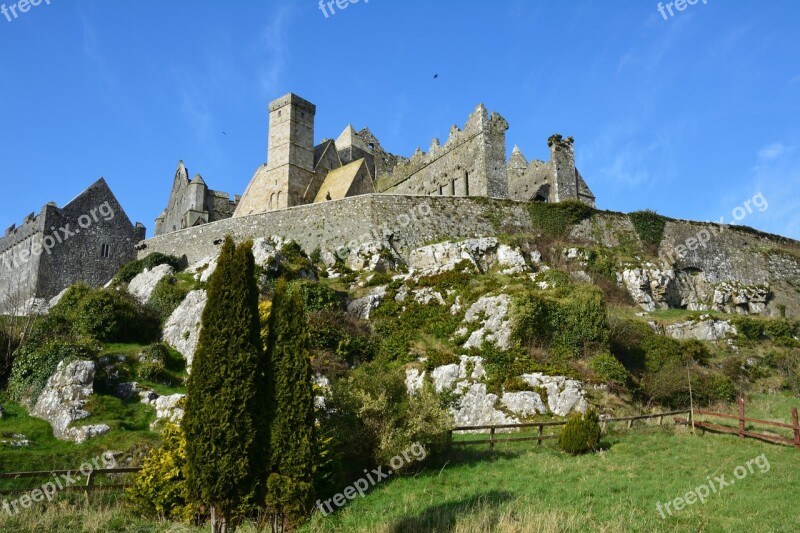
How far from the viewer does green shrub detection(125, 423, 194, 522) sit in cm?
1287

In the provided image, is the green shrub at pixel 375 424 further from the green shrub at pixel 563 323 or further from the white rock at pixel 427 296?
the white rock at pixel 427 296

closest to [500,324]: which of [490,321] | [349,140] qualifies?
[490,321]

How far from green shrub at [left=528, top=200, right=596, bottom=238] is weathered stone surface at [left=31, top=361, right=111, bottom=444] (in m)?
23.8

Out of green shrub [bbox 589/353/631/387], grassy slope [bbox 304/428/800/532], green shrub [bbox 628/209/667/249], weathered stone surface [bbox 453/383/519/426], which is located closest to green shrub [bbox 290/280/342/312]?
weathered stone surface [bbox 453/383/519/426]

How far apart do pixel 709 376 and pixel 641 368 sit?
2.79 meters

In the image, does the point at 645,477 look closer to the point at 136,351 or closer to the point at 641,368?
the point at 641,368

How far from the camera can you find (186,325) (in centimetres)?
2709

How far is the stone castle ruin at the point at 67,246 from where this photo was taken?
3588 cm

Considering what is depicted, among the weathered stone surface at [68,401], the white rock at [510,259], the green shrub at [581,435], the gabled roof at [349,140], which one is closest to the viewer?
the green shrub at [581,435]

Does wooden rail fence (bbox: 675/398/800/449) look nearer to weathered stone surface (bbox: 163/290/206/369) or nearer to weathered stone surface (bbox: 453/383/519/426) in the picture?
weathered stone surface (bbox: 453/383/519/426)

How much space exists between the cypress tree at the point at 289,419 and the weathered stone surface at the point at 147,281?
69.7ft

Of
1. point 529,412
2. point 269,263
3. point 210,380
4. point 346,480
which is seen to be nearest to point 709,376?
point 529,412

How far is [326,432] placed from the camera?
48.0 ft

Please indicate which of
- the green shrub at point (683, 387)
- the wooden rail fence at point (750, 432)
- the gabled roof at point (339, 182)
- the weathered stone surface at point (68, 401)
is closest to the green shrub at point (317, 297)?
the weathered stone surface at point (68, 401)
